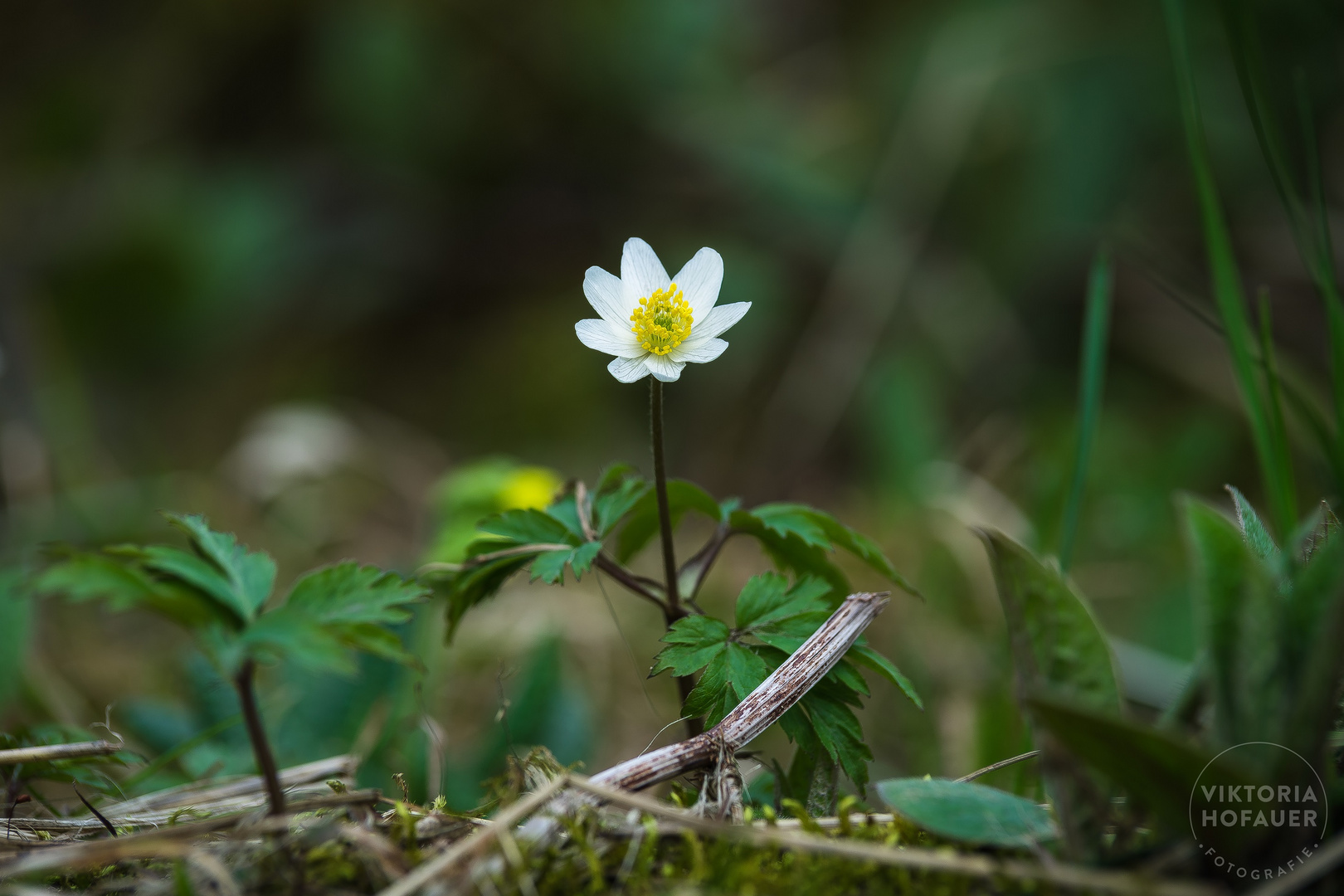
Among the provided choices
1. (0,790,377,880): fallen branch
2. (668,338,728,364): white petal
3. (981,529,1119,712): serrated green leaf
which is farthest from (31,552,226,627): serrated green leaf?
(981,529,1119,712): serrated green leaf

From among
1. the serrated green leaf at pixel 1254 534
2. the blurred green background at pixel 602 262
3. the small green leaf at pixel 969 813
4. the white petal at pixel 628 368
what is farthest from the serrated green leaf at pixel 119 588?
the blurred green background at pixel 602 262

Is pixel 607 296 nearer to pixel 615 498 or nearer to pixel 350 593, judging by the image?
pixel 615 498

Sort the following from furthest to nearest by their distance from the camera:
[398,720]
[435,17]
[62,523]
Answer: [435,17], [62,523], [398,720]

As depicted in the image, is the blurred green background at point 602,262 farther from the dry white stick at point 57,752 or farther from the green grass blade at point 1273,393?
the dry white stick at point 57,752

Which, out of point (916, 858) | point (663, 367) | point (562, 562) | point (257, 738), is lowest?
point (916, 858)

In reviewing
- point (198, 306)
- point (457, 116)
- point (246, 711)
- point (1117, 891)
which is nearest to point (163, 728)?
point (246, 711)

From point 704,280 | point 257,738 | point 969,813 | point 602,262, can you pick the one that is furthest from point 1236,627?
point 602,262

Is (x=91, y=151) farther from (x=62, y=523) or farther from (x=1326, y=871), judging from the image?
(x=1326, y=871)
